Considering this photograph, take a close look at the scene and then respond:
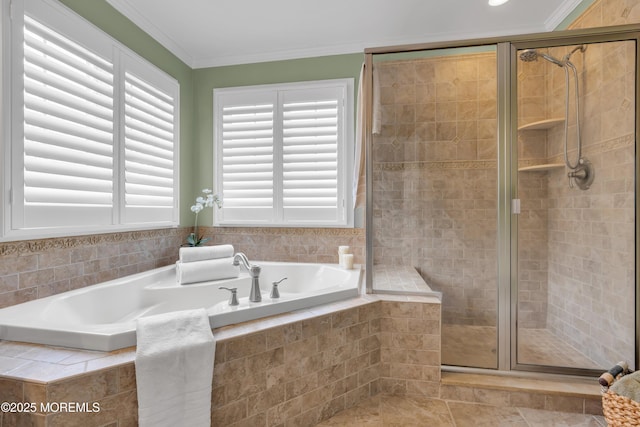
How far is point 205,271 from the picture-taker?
220 centimetres

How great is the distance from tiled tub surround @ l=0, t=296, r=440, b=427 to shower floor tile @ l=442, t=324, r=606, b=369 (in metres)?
0.24

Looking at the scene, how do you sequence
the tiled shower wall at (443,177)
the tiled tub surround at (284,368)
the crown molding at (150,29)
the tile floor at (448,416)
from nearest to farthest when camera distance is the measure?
the tiled tub surround at (284,368), the tile floor at (448,416), the tiled shower wall at (443,177), the crown molding at (150,29)

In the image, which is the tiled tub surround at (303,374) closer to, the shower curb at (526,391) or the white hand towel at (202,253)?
the shower curb at (526,391)

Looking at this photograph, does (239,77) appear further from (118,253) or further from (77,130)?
(118,253)

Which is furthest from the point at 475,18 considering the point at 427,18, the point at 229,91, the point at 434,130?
the point at 229,91

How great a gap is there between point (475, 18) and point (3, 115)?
9.93 feet

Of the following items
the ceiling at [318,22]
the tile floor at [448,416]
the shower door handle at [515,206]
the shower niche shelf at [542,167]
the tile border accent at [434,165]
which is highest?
the ceiling at [318,22]

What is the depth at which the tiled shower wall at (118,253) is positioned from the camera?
5.10 feet

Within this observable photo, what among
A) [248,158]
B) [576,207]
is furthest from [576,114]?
[248,158]

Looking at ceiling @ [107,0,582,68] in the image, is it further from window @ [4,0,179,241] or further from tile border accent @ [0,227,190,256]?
tile border accent @ [0,227,190,256]

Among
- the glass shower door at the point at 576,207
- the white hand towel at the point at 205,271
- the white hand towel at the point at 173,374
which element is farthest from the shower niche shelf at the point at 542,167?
the white hand towel at the point at 205,271

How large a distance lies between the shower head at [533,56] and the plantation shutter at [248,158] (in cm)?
191

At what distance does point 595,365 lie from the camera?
1728 millimetres

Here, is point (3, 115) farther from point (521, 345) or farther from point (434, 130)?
point (521, 345)
